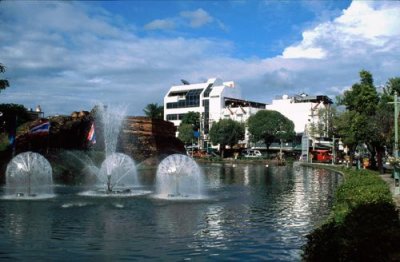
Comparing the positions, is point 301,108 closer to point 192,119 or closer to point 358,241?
point 192,119

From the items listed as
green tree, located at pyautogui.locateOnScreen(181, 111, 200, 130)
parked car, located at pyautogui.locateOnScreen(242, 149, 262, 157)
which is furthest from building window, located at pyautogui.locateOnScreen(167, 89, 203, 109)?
parked car, located at pyautogui.locateOnScreen(242, 149, 262, 157)

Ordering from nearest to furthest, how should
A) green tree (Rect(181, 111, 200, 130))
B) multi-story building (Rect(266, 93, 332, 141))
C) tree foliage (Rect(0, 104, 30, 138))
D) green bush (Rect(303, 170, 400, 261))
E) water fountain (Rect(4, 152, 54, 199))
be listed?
green bush (Rect(303, 170, 400, 261)) → water fountain (Rect(4, 152, 54, 199)) → tree foliage (Rect(0, 104, 30, 138)) → multi-story building (Rect(266, 93, 332, 141)) → green tree (Rect(181, 111, 200, 130))

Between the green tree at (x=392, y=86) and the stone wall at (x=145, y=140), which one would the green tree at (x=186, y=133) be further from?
the green tree at (x=392, y=86)

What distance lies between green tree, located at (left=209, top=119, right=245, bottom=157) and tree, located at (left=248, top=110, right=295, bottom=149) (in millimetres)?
4212

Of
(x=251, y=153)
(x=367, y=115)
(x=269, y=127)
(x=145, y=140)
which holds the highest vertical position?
(x=269, y=127)

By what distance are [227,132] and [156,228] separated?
9039 centimetres

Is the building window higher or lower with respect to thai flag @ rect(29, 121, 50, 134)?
higher

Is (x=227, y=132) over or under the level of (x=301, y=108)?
under

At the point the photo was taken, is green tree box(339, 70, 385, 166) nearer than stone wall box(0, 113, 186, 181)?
No

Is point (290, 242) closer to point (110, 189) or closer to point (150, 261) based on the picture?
point (150, 261)

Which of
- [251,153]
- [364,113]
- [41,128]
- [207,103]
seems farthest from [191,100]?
[41,128]

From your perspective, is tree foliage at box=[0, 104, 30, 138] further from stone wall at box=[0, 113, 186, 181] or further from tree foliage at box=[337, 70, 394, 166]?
tree foliage at box=[337, 70, 394, 166]

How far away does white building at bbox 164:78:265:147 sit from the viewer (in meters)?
119

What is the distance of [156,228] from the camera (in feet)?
55.7
